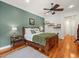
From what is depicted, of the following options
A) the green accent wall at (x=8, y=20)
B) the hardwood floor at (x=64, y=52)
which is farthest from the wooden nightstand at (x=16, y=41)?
the hardwood floor at (x=64, y=52)

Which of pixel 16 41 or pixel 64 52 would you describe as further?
pixel 16 41

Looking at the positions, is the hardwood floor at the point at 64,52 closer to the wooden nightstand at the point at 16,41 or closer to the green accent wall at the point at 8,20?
the wooden nightstand at the point at 16,41

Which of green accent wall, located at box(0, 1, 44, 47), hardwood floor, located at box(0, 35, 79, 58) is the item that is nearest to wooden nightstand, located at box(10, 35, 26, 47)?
green accent wall, located at box(0, 1, 44, 47)

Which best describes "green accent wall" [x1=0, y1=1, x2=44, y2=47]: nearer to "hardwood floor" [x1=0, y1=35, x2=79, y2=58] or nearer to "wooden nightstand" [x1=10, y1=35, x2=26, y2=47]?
"wooden nightstand" [x1=10, y1=35, x2=26, y2=47]

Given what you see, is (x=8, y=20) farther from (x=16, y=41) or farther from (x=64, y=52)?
(x=64, y=52)

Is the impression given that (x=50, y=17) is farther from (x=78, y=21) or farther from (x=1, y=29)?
(x=1, y=29)

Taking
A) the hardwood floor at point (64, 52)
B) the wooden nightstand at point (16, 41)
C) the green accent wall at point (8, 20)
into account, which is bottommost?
the hardwood floor at point (64, 52)

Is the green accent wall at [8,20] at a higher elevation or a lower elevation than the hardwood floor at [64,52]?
higher

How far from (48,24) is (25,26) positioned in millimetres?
3450

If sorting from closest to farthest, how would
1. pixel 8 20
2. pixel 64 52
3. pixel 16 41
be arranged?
pixel 64 52 → pixel 8 20 → pixel 16 41

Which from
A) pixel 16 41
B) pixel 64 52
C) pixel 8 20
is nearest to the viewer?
pixel 64 52

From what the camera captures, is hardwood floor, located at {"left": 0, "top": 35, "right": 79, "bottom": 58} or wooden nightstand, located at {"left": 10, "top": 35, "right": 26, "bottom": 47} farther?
wooden nightstand, located at {"left": 10, "top": 35, "right": 26, "bottom": 47}

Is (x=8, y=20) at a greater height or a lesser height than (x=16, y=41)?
greater

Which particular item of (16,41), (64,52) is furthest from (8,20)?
(64,52)
